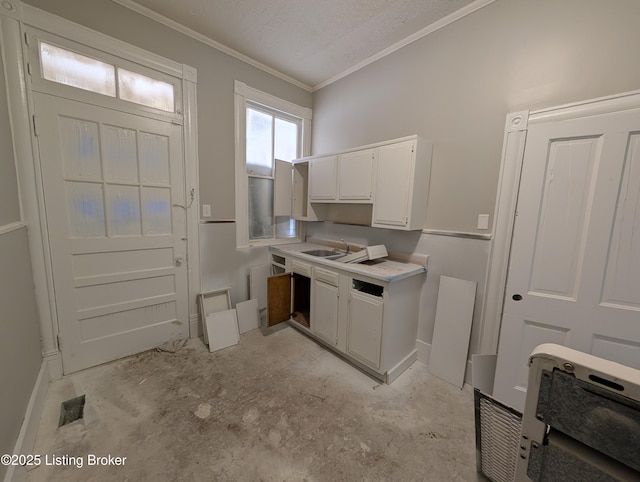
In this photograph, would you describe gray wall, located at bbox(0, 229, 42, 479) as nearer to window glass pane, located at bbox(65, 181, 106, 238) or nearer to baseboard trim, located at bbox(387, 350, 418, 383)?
window glass pane, located at bbox(65, 181, 106, 238)

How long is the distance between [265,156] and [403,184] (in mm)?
1776

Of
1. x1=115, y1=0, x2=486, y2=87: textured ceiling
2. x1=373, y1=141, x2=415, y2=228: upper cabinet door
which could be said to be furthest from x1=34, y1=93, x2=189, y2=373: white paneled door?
x1=373, y1=141, x2=415, y2=228: upper cabinet door

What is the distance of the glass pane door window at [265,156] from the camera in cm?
290

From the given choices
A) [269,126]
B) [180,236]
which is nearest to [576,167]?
[269,126]

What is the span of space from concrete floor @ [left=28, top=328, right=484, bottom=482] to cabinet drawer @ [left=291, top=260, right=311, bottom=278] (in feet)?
2.70

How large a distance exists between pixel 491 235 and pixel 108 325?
3.26 meters

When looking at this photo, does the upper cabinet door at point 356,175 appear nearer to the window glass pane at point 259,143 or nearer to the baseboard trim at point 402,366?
the window glass pane at point 259,143

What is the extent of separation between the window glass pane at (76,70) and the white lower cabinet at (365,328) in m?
2.63

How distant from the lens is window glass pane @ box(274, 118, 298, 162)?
10.3ft

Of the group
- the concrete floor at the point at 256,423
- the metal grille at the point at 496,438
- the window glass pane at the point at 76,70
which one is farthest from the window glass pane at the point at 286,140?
the metal grille at the point at 496,438

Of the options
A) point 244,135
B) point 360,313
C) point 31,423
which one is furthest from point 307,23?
point 31,423

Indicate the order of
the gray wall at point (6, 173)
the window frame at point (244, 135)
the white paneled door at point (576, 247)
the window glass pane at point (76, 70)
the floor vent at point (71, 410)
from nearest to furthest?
the white paneled door at point (576, 247)
the gray wall at point (6, 173)
the floor vent at point (71, 410)
the window glass pane at point (76, 70)
the window frame at point (244, 135)

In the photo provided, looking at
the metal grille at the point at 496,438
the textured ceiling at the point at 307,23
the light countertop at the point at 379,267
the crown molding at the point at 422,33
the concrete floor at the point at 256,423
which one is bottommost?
the concrete floor at the point at 256,423

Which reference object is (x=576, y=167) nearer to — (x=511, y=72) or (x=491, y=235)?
(x=491, y=235)
